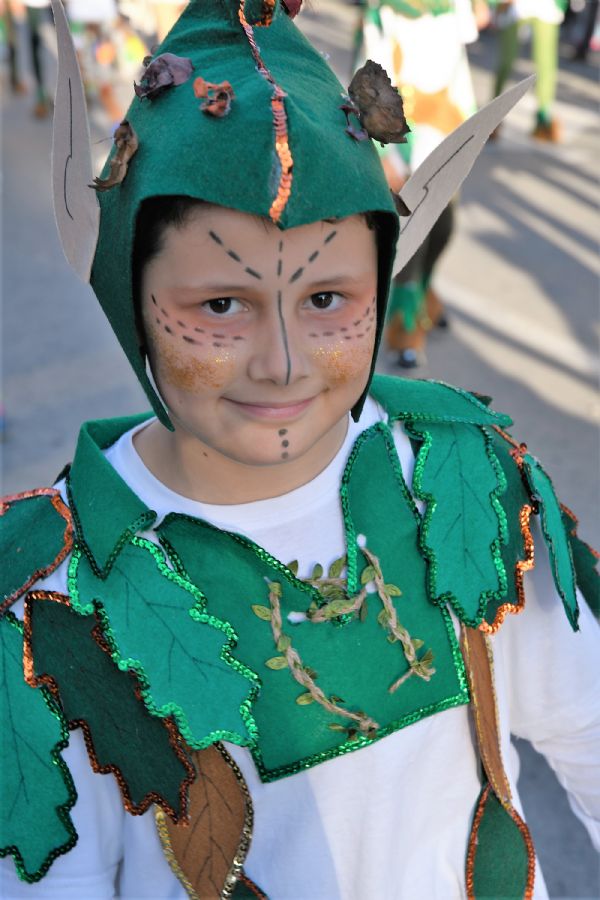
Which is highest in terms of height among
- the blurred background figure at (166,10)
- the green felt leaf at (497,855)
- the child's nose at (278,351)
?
the child's nose at (278,351)

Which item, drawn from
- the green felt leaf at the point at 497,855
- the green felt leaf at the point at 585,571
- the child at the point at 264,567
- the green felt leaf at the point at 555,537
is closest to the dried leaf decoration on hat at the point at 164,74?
the child at the point at 264,567

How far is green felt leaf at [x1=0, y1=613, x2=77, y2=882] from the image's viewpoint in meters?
1.21

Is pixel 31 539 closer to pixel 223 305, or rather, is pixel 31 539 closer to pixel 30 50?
pixel 223 305

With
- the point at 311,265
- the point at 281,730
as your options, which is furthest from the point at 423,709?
the point at 311,265

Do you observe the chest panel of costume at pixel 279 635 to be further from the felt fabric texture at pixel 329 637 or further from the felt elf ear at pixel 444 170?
the felt elf ear at pixel 444 170

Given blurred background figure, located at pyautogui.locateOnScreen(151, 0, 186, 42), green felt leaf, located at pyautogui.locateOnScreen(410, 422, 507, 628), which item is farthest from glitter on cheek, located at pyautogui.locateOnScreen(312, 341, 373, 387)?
blurred background figure, located at pyautogui.locateOnScreen(151, 0, 186, 42)

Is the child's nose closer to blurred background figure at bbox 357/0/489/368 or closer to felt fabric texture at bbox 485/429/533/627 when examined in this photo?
felt fabric texture at bbox 485/429/533/627

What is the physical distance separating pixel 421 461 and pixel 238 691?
0.39m

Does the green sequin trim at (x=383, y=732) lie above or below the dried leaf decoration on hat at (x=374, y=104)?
below

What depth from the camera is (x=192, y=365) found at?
1.15 m

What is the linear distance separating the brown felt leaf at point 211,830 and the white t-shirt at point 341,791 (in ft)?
0.07

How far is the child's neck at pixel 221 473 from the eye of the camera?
131 centimetres

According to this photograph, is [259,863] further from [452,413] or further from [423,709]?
[452,413]

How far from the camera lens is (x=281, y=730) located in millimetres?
1268
